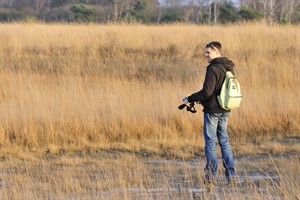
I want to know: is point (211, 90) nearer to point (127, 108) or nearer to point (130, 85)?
point (127, 108)

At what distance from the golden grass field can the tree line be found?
4269 mm

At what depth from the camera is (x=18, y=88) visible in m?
14.6

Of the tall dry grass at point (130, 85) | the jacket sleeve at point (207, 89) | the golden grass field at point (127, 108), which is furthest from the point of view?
the tall dry grass at point (130, 85)

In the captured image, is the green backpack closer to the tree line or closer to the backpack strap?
the backpack strap

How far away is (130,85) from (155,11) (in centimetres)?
3389

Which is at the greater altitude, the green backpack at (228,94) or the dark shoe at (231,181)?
the green backpack at (228,94)

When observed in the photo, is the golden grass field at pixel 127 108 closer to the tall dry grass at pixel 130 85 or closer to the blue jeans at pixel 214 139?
the tall dry grass at pixel 130 85

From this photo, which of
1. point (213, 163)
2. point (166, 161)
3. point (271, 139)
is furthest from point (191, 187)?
point (271, 139)

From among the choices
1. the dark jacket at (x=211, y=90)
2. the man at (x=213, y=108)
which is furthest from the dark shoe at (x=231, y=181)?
the dark jacket at (x=211, y=90)

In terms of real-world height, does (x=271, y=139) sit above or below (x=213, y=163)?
below

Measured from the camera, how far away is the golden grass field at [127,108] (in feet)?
26.7

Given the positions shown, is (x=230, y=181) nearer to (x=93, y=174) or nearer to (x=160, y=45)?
(x=93, y=174)

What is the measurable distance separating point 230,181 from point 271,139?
3.97 meters

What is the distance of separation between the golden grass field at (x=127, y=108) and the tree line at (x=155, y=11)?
4.27m
